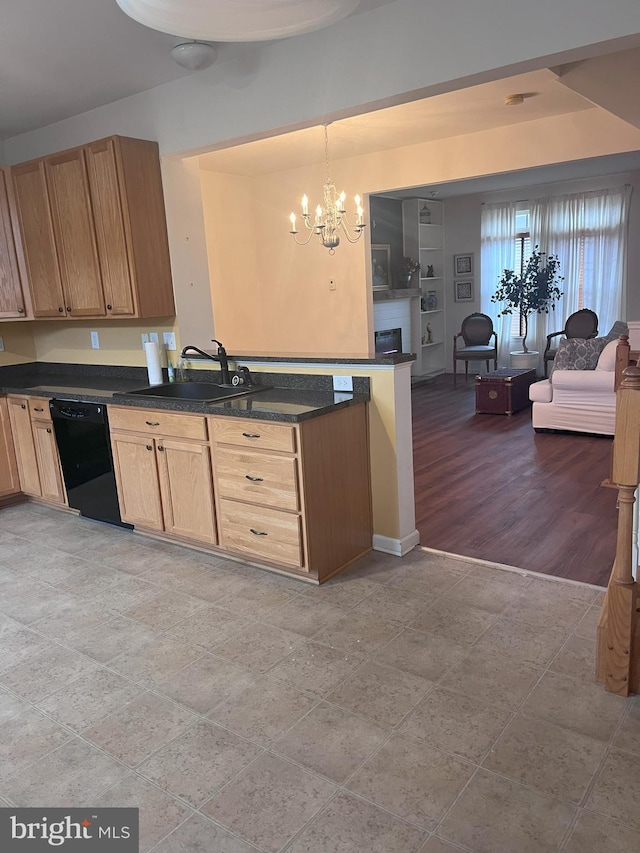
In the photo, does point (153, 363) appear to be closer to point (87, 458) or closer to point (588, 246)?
point (87, 458)

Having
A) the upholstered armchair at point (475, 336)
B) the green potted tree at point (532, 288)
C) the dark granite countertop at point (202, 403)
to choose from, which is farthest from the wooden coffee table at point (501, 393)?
the dark granite countertop at point (202, 403)

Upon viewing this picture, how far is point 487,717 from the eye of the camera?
2068mm

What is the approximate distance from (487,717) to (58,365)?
13.5ft

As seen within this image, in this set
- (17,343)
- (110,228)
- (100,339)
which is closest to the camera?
(110,228)

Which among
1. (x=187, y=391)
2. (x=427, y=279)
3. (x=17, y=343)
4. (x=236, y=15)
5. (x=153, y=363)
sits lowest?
(x=187, y=391)

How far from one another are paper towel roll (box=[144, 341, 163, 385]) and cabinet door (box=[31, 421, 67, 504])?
Answer: 75 centimetres

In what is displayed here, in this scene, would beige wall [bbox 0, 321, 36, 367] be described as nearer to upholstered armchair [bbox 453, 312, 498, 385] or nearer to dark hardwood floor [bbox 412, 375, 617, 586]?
dark hardwood floor [bbox 412, 375, 617, 586]

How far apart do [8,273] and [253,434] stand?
8.35 ft

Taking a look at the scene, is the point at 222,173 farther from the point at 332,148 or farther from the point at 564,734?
the point at 564,734

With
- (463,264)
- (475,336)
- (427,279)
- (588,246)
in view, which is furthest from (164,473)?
(463,264)

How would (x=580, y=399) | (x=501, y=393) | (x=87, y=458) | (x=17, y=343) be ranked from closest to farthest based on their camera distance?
(x=87, y=458)
(x=17, y=343)
(x=580, y=399)
(x=501, y=393)

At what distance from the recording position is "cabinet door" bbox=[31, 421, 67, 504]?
162 inches

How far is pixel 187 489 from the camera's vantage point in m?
3.38

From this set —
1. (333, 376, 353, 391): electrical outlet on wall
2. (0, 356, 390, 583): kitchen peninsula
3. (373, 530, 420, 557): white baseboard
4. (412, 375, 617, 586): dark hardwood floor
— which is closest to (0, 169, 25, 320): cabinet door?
(0, 356, 390, 583): kitchen peninsula
